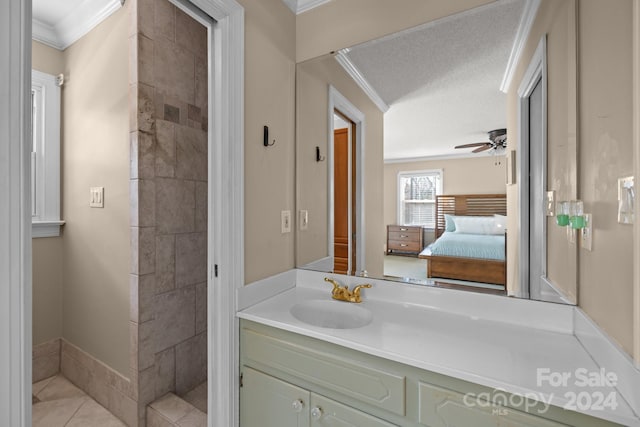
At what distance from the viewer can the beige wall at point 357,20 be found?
134 cm

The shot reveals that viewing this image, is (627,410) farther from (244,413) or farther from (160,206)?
(160,206)

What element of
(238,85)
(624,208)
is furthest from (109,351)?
(624,208)

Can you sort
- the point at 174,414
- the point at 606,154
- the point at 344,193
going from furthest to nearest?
the point at 344,193
the point at 174,414
the point at 606,154

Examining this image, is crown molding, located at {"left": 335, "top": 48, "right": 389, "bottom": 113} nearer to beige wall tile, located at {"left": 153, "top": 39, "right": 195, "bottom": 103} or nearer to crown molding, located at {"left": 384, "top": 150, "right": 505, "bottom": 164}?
crown molding, located at {"left": 384, "top": 150, "right": 505, "bottom": 164}

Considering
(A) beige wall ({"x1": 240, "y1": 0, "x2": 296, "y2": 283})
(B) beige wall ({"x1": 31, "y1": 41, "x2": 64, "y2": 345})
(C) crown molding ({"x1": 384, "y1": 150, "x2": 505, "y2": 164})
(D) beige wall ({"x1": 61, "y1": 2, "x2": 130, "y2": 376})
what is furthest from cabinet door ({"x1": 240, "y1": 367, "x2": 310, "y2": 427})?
(B) beige wall ({"x1": 31, "y1": 41, "x2": 64, "y2": 345})

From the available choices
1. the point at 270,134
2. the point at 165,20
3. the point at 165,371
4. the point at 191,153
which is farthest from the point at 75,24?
the point at 165,371

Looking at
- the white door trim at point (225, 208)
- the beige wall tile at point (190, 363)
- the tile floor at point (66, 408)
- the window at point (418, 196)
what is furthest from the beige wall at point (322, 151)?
the tile floor at point (66, 408)

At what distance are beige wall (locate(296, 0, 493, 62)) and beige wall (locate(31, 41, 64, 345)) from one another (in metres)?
1.90

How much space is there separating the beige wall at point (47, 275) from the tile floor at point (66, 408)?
13.3 inches

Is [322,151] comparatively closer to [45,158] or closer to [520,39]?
[520,39]

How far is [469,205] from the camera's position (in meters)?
1.34

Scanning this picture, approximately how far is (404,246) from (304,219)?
583 millimetres

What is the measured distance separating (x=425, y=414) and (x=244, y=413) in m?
0.80

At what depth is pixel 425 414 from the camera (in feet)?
2.88
